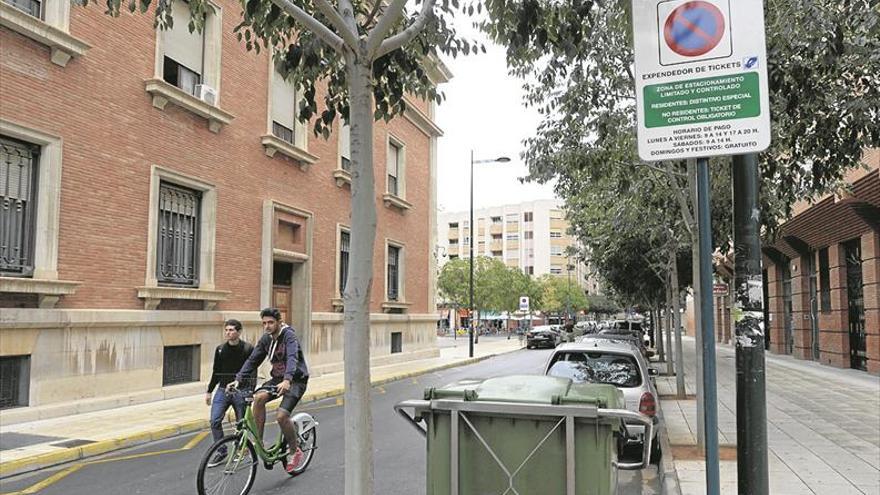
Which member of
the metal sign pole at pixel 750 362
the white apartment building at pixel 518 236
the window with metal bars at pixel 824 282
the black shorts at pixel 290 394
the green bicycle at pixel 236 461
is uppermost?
the white apartment building at pixel 518 236

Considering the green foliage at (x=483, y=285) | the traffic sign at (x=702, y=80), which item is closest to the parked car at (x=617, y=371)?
the traffic sign at (x=702, y=80)

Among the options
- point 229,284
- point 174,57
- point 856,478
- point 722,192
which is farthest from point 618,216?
point 174,57

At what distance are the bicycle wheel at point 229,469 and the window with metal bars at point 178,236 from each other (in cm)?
843

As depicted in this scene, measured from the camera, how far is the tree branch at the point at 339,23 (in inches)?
155

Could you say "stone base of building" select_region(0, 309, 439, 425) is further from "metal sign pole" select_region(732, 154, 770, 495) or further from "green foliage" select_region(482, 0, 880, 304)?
"metal sign pole" select_region(732, 154, 770, 495)

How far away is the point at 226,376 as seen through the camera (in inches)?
279

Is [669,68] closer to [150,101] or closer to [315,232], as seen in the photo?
[150,101]

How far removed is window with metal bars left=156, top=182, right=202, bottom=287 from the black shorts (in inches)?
314

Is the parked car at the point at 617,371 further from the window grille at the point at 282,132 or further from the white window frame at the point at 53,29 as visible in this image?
the window grille at the point at 282,132

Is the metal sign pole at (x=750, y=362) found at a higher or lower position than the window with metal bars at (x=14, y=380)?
higher

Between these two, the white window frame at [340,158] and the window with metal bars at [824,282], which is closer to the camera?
the white window frame at [340,158]

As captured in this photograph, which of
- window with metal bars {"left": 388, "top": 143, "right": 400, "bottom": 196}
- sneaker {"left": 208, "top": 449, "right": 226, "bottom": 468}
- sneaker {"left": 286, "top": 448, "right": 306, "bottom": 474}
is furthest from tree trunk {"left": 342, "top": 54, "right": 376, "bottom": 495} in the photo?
window with metal bars {"left": 388, "top": 143, "right": 400, "bottom": 196}

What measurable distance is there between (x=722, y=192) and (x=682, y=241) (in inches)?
241

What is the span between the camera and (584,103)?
31.5ft
